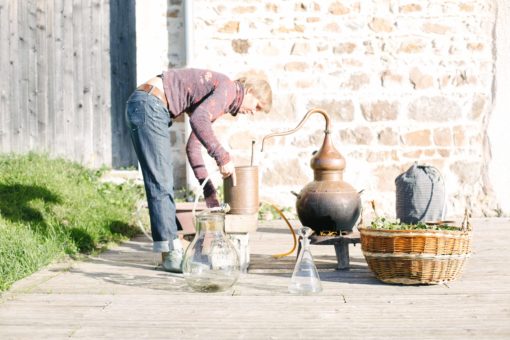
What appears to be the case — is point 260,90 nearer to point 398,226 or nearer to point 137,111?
point 137,111

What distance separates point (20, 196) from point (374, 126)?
10.1 feet

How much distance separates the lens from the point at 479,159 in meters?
6.30

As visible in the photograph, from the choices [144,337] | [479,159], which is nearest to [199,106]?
[144,337]

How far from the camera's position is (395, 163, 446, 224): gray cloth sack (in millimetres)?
3842

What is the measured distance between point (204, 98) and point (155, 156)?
16.7 inches

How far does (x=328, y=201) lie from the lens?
3883 millimetres

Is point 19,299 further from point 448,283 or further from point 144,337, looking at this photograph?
point 448,283

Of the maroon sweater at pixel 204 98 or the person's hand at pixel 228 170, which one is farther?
the person's hand at pixel 228 170

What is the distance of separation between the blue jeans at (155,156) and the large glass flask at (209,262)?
50cm

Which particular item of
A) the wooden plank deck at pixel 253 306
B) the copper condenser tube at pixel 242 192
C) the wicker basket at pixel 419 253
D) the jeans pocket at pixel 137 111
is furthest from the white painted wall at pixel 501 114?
the jeans pocket at pixel 137 111

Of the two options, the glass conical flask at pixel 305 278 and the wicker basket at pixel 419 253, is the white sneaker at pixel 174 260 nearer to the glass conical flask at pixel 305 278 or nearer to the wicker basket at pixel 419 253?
the glass conical flask at pixel 305 278

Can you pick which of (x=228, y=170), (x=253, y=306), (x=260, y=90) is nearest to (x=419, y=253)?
(x=253, y=306)

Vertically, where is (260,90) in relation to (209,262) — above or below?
above

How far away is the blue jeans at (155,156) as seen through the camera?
3752 mm
